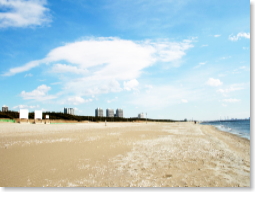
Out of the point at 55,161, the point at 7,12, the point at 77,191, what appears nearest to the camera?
the point at 77,191

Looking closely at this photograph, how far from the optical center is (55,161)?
5.50 m
